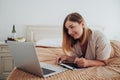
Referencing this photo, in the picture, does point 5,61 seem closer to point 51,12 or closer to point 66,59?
point 51,12

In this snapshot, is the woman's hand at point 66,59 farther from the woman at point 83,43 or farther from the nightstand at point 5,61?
the nightstand at point 5,61

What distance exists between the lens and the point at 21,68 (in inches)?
54.8

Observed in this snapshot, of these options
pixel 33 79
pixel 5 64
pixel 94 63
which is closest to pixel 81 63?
pixel 94 63

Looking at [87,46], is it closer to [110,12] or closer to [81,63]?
[81,63]

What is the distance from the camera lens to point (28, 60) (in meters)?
1.24

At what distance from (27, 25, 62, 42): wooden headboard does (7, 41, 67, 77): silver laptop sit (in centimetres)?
169

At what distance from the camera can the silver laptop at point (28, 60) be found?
46.3 inches

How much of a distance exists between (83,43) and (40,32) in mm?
1536

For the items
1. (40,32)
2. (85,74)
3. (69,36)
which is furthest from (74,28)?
(40,32)

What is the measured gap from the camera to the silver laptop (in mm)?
1175

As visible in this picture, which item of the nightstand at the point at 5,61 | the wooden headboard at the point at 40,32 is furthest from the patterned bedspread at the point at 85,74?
the wooden headboard at the point at 40,32

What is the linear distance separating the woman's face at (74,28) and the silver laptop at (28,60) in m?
0.34

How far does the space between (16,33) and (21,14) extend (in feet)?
1.08

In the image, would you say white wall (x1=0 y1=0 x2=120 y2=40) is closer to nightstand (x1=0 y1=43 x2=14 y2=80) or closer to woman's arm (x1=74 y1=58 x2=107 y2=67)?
nightstand (x1=0 y1=43 x2=14 y2=80)
